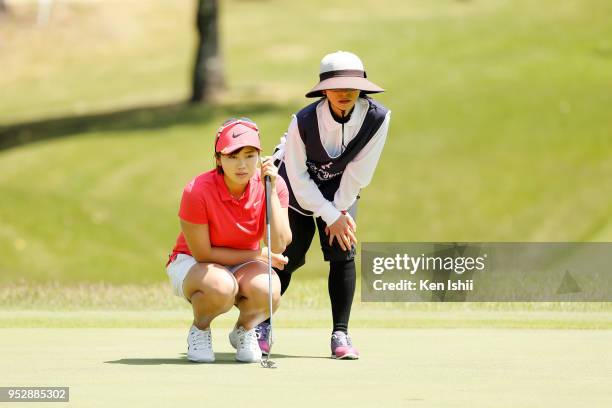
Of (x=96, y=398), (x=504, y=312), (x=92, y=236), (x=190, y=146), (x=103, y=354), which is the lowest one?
(x=96, y=398)

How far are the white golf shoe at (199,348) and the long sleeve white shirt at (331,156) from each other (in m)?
1.08

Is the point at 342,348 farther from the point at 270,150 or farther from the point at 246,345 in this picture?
the point at 270,150

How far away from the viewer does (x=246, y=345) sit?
301 inches

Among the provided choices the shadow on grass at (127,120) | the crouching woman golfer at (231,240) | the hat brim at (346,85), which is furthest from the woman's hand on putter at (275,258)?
the shadow on grass at (127,120)

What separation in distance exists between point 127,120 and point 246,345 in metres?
25.1

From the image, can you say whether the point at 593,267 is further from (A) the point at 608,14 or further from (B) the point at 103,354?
(A) the point at 608,14

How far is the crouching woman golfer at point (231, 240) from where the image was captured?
24.9 ft

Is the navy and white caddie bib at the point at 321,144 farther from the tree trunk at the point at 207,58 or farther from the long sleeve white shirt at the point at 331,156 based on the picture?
the tree trunk at the point at 207,58

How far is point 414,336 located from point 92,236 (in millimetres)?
12535

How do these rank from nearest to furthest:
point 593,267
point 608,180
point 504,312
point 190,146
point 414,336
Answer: point 414,336 → point 504,312 → point 593,267 → point 608,180 → point 190,146

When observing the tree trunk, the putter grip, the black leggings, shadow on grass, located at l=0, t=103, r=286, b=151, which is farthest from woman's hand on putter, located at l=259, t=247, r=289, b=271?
the tree trunk

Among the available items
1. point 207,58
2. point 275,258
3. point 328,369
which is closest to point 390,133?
point 207,58

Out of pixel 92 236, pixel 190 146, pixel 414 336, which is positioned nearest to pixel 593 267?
pixel 414 336

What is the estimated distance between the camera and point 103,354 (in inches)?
308
